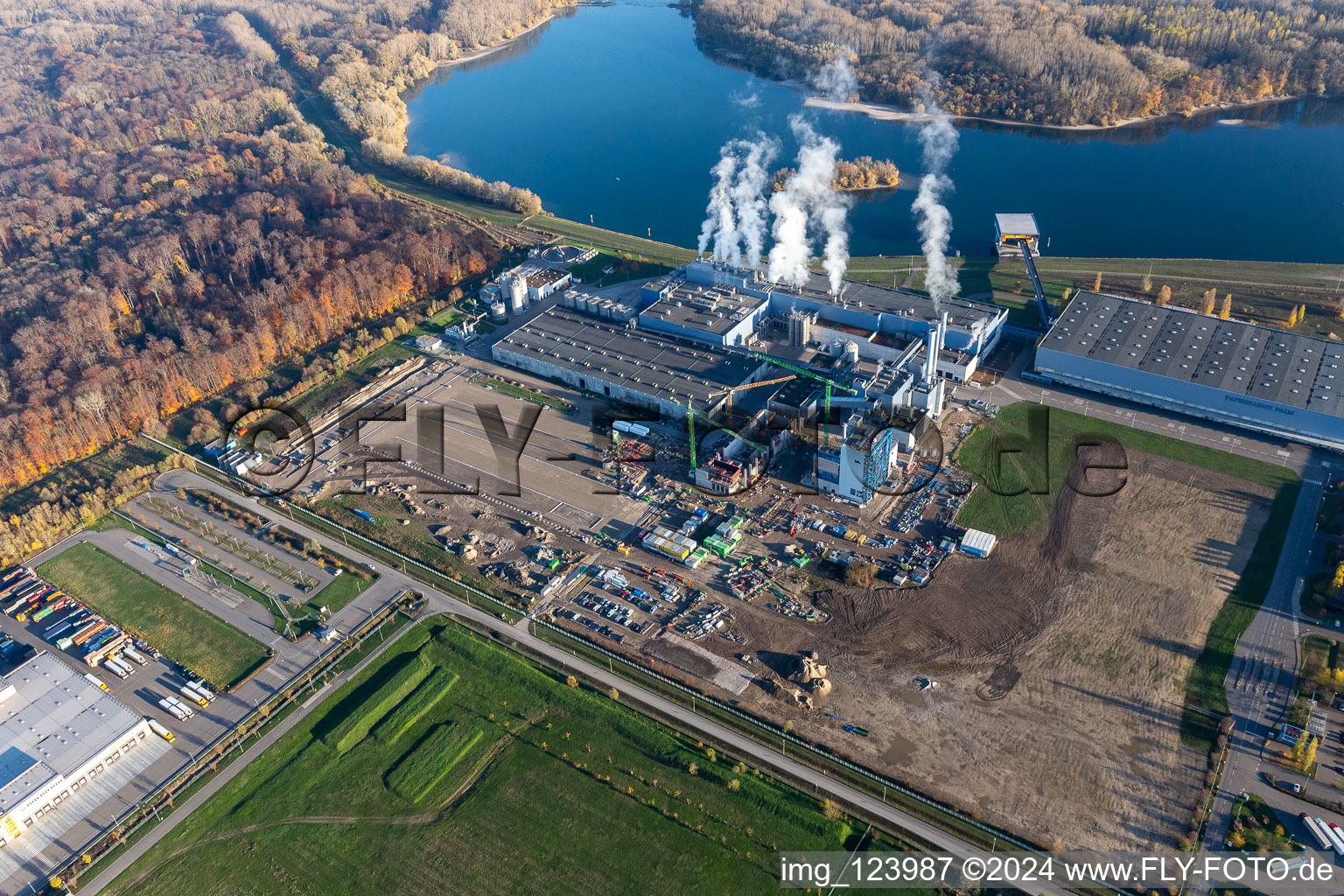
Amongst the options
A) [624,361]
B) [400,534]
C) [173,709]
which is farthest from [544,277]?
[173,709]

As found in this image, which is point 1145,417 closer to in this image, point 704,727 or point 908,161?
point 704,727

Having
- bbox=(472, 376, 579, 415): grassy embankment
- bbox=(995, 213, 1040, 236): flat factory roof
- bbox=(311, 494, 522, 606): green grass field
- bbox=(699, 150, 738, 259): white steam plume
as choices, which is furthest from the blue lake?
bbox=(311, 494, 522, 606): green grass field

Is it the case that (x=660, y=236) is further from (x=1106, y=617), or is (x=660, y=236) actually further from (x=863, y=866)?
(x=863, y=866)

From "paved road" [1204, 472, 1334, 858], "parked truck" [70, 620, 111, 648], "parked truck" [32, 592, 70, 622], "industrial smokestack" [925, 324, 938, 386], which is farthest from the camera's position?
"industrial smokestack" [925, 324, 938, 386]

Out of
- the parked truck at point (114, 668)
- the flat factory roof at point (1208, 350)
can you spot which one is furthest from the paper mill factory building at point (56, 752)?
the flat factory roof at point (1208, 350)

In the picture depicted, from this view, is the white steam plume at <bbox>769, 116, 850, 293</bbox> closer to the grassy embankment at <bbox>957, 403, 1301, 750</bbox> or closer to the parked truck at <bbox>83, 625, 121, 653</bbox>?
the grassy embankment at <bbox>957, 403, 1301, 750</bbox>
